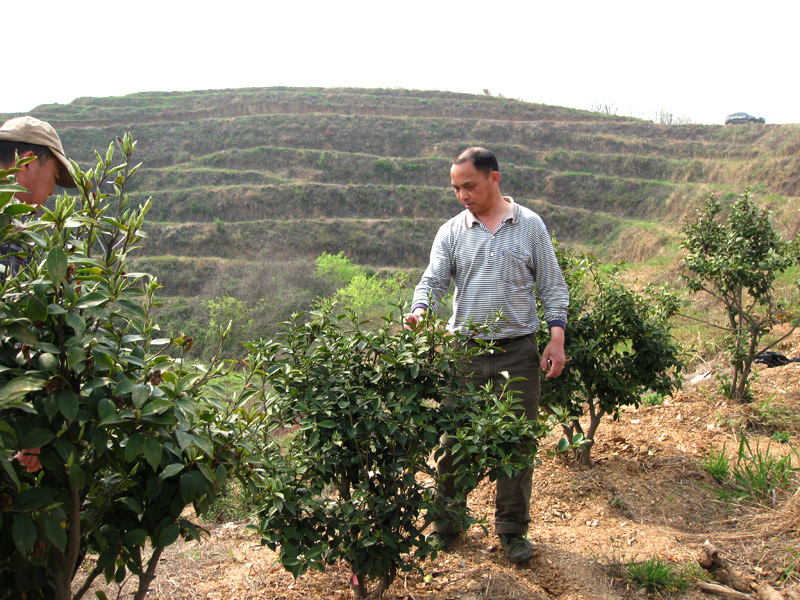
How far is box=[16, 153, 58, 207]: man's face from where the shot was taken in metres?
1.91

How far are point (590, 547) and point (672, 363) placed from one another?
148 centimetres

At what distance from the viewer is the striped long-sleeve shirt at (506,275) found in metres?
2.66

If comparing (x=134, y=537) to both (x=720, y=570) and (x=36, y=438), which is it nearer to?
(x=36, y=438)

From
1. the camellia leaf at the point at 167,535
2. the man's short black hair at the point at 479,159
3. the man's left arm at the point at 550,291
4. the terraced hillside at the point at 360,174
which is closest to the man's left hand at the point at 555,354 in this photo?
the man's left arm at the point at 550,291

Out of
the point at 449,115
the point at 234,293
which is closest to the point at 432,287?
the point at 234,293

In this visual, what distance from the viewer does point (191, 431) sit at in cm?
125

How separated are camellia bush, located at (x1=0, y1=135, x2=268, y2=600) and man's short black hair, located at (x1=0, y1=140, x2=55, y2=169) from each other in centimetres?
72

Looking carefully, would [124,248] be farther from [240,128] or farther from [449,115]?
[449,115]

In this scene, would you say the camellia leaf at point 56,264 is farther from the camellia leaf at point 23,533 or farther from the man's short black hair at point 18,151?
the man's short black hair at point 18,151

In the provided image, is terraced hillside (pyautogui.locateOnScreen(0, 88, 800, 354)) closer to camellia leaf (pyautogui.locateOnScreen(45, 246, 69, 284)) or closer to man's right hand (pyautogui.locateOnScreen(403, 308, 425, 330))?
man's right hand (pyautogui.locateOnScreen(403, 308, 425, 330))

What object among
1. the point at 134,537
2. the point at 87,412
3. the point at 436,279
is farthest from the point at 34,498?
the point at 436,279

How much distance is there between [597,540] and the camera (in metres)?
2.91

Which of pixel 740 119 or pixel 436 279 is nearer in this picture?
pixel 436 279

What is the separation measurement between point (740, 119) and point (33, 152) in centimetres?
3895
